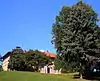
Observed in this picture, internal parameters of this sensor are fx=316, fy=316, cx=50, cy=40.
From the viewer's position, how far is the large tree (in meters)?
58.9

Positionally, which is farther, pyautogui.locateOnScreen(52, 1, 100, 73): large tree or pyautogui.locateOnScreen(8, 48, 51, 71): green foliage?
pyautogui.locateOnScreen(8, 48, 51, 71): green foliage

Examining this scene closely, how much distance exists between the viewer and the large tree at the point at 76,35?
193ft

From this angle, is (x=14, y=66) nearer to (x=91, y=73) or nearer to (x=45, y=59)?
(x=45, y=59)

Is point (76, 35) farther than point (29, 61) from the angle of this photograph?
No

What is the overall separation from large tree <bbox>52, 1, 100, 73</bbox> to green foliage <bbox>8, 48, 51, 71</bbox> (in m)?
38.8

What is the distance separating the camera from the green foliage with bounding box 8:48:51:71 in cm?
10344

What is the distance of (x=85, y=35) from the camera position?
6006 centimetres

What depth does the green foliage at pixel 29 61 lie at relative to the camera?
103 metres

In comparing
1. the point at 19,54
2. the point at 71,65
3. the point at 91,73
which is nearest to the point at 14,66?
the point at 19,54

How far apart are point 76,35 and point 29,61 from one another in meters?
46.4

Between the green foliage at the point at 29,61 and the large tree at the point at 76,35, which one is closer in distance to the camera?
the large tree at the point at 76,35

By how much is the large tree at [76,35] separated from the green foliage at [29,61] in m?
38.8

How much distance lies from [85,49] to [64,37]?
5.08 meters

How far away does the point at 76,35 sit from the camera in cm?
5947
